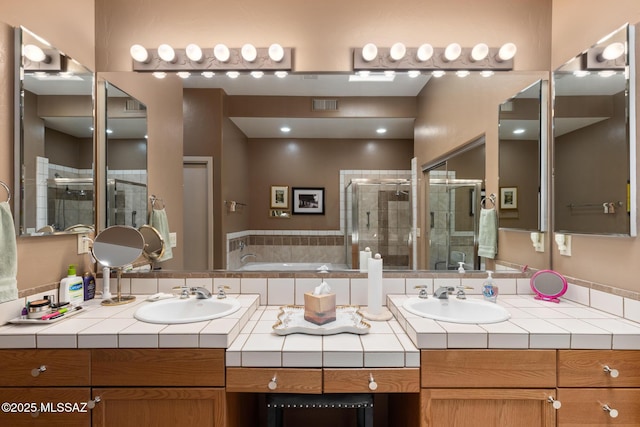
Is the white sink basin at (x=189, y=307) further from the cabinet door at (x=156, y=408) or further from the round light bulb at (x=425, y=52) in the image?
the round light bulb at (x=425, y=52)

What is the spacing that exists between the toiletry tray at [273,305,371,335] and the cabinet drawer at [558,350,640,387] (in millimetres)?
759

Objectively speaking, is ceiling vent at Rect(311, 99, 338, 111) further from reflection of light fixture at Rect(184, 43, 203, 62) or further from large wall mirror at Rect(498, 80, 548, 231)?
large wall mirror at Rect(498, 80, 548, 231)

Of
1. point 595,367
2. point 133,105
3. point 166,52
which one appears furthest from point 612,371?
point 133,105

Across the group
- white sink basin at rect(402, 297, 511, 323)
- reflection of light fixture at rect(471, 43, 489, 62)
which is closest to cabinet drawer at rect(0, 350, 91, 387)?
white sink basin at rect(402, 297, 511, 323)

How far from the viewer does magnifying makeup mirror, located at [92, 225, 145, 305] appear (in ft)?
5.61

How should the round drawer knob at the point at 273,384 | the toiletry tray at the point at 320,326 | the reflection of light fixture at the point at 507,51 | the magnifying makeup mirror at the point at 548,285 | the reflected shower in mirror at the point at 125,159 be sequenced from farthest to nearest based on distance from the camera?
the reflected shower in mirror at the point at 125,159 < the reflection of light fixture at the point at 507,51 < the magnifying makeup mirror at the point at 548,285 < the toiletry tray at the point at 320,326 < the round drawer knob at the point at 273,384

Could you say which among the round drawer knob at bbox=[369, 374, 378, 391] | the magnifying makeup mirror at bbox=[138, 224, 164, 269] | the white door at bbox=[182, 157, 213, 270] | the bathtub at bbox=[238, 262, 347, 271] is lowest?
the round drawer knob at bbox=[369, 374, 378, 391]

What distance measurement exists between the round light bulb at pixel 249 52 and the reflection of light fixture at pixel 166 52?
0.39m

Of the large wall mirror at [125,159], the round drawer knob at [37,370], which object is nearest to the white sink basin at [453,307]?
the round drawer knob at [37,370]

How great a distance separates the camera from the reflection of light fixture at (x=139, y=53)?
1.79 meters

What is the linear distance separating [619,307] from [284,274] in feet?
5.28

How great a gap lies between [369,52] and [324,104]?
→ 0.37m

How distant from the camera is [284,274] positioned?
183cm

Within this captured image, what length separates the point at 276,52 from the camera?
176cm
